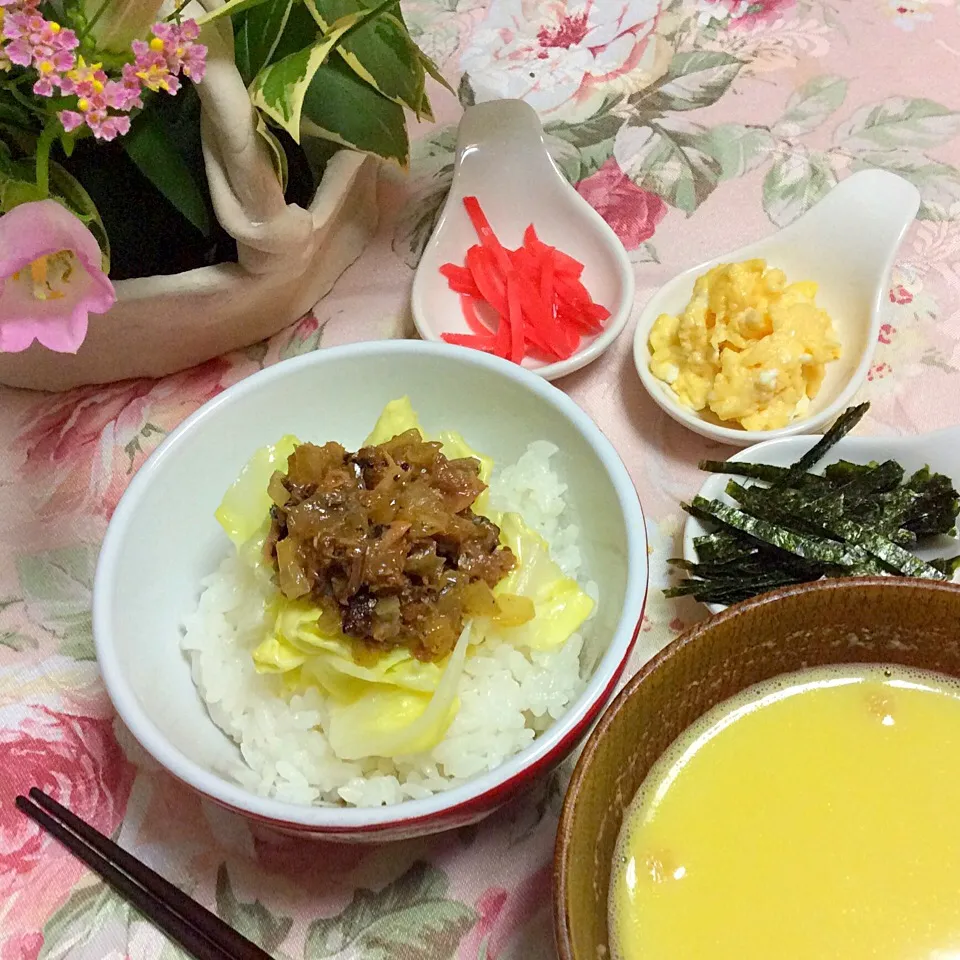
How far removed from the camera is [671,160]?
89.4 inches

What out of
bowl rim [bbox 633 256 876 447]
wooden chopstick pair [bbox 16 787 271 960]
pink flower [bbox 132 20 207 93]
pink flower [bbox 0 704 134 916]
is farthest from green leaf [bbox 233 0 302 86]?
wooden chopstick pair [bbox 16 787 271 960]

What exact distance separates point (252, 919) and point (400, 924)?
23cm

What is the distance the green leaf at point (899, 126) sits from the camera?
226 centimetres

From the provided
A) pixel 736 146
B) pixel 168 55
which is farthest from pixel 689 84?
pixel 168 55

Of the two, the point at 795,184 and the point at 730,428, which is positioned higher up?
the point at 795,184

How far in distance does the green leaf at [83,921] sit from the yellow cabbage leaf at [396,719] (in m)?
0.44

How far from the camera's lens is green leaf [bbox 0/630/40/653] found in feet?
5.45

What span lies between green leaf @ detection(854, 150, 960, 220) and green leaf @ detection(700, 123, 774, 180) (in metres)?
0.23

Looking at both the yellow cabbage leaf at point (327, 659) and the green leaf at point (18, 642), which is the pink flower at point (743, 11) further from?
the green leaf at point (18, 642)

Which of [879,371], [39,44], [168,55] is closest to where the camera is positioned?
[39,44]

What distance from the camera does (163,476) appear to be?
59.4 inches

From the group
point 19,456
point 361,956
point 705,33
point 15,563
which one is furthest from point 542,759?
point 705,33

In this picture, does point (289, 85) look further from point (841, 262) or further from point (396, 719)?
point (841, 262)

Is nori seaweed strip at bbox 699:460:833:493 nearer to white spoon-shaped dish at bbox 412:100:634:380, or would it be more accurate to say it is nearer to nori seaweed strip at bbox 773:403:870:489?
nori seaweed strip at bbox 773:403:870:489
